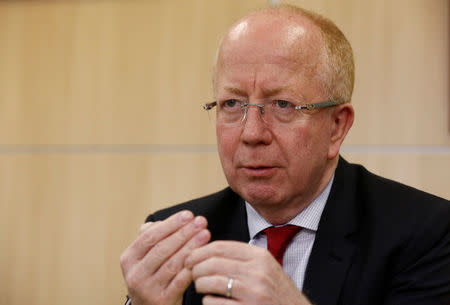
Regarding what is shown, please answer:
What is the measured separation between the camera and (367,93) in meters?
1.95

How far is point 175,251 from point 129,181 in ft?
3.63

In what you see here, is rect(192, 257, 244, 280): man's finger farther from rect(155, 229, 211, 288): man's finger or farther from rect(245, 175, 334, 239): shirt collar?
rect(245, 175, 334, 239): shirt collar

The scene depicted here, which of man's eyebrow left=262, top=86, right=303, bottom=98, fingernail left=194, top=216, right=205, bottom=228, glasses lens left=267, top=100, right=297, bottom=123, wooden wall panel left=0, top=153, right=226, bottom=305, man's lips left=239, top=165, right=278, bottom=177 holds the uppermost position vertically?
man's eyebrow left=262, top=86, right=303, bottom=98

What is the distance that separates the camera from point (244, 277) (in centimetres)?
99

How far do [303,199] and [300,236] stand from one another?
0.10m

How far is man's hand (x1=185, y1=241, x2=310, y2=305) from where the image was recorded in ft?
3.22

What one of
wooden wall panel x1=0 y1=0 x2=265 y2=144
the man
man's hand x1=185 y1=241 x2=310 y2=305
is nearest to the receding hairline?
the man

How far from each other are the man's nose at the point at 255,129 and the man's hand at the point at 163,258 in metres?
0.27

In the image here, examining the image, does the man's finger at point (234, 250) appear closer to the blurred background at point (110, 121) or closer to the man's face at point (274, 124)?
the man's face at point (274, 124)

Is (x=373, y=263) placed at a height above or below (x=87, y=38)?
below

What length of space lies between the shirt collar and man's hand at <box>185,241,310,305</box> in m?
0.36

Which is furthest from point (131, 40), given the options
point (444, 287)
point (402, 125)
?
point (444, 287)

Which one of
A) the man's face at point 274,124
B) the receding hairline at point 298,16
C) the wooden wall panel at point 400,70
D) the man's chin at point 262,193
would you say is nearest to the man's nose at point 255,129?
the man's face at point 274,124

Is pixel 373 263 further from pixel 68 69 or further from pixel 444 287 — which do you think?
pixel 68 69
